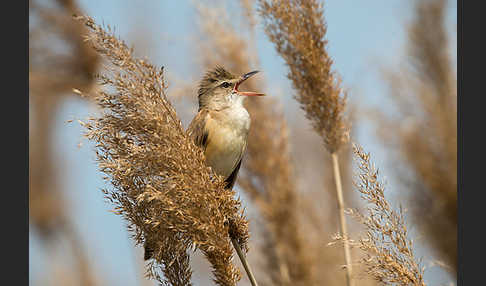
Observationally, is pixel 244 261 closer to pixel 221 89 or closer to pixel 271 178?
pixel 271 178

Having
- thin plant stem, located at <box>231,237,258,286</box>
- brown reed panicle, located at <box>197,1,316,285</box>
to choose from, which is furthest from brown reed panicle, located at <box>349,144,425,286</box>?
brown reed panicle, located at <box>197,1,316,285</box>

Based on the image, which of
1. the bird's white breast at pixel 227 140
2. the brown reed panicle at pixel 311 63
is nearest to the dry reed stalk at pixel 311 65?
the brown reed panicle at pixel 311 63

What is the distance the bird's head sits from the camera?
3072 millimetres

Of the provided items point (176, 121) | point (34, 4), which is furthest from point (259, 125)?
point (34, 4)

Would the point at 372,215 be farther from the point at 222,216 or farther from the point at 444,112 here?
the point at 444,112

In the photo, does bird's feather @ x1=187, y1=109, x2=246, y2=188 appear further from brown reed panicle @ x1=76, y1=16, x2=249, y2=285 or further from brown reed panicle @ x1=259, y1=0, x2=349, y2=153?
brown reed panicle @ x1=76, y1=16, x2=249, y2=285

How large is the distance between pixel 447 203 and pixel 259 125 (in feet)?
3.72

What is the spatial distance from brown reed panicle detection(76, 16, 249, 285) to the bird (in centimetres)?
98

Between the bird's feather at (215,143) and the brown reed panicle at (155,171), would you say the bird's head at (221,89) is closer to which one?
the bird's feather at (215,143)

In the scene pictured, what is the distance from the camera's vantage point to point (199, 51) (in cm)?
323

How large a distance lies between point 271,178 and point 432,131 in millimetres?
1098

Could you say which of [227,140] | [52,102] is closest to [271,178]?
[227,140]

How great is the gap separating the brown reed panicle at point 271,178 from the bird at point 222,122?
75 mm

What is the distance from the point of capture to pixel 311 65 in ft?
8.07
